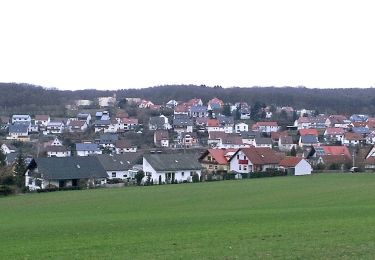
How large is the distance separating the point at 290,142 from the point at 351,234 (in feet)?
314

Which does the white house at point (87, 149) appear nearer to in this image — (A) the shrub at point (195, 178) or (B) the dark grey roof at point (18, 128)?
(B) the dark grey roof at point (18, 128)

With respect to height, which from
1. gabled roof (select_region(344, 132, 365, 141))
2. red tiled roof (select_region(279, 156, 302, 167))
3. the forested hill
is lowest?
red tiled roof (select_region(279, 156, 302, 167))

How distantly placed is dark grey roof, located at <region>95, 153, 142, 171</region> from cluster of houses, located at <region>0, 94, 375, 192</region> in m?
0.10

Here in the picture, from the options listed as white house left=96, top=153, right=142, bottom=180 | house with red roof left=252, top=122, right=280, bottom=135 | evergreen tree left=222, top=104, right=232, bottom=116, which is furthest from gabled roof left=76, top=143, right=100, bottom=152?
evergreen tree left=222, top=104, right=232, bottom=116

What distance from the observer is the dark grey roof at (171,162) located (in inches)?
2335

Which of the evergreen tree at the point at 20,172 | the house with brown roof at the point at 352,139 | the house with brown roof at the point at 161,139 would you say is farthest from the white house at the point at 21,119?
the evergreen tree at the point at 20,172

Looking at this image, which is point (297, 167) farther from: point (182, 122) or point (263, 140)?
point (182, 122)

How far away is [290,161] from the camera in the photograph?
64500 mm

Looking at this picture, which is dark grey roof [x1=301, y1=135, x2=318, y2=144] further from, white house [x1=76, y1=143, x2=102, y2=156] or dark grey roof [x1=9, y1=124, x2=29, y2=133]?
dark grey roof [x1=9, y1=124, x2=29, y2=133]

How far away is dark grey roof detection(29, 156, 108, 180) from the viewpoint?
51625mm

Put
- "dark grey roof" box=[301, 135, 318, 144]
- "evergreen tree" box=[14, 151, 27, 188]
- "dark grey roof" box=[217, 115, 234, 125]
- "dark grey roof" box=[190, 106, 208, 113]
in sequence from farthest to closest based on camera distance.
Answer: "dark grey roof" box=[190, 106, 208, 113]
"dark grey roof" box=[217, 115, 234, 125]
"dark grey roof" box=[301, 135, 318, 144]
"evergreen tree" box=[14, 151, 27, 188]

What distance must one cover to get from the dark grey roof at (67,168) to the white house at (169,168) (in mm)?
6084

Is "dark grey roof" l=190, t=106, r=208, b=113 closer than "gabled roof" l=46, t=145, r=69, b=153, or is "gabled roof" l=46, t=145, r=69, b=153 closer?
"gabled roof" l=46, t=145, r=69, b=153

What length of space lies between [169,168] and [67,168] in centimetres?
1106
